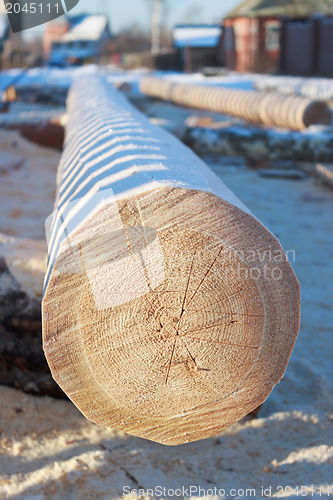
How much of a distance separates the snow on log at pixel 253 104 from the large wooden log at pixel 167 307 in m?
8.50

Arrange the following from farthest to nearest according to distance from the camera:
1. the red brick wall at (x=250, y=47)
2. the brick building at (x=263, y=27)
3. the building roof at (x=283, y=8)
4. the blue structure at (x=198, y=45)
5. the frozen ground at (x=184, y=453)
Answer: the blue structure at (x=198, y=45) → the red brick wall at (x=250, y=47) → the brick building at (x=263, y=27) → the building roof at (x=283, y=8) → the frozen ground at (x=184, y=453)

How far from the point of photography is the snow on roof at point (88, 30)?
47.0 meters

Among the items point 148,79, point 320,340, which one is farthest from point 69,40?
point 320,340

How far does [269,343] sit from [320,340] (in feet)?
5.31

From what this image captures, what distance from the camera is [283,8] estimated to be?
2925cm

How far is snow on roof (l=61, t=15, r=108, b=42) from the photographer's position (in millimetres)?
46969

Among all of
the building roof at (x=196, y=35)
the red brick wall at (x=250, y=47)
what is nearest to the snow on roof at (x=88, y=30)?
the building roof at (x=196, y=35)

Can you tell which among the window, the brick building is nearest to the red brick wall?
the brick building

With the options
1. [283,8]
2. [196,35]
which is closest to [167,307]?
[283,8]

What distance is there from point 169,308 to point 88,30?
50.5 metres

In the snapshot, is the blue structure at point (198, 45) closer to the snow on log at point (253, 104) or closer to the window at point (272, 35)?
the window at point (272, 35)

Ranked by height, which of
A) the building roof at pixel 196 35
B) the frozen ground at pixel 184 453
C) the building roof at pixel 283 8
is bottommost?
the frozen ground at pixel 184 453

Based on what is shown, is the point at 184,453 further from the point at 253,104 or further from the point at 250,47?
the point at 250,47

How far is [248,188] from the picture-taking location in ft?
23.7
